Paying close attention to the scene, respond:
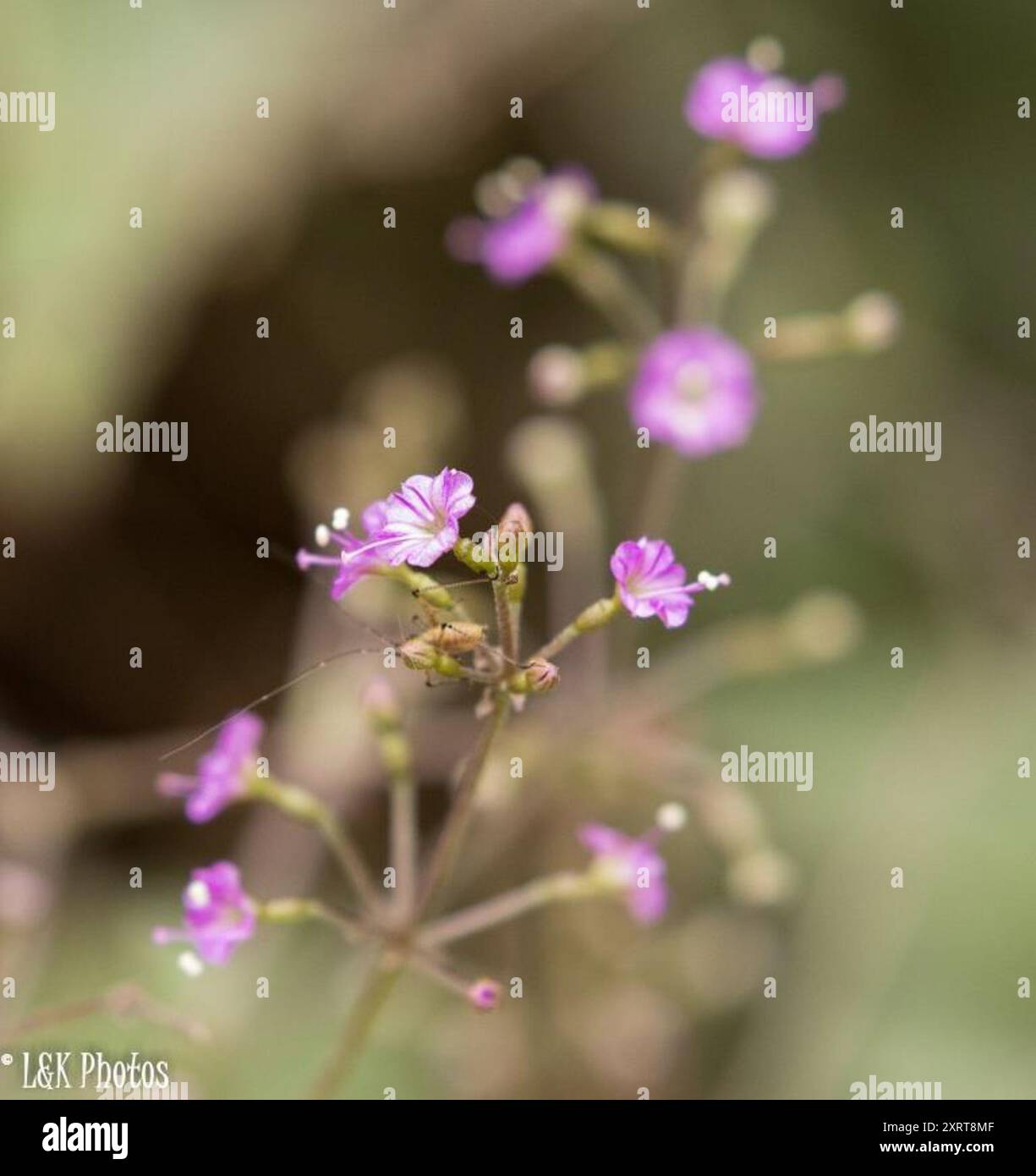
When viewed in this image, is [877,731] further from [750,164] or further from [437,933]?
[437,933]

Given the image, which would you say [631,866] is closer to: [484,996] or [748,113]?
[484,996]

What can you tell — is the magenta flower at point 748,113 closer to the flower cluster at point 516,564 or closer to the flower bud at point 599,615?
the flower cluster at point 516,564

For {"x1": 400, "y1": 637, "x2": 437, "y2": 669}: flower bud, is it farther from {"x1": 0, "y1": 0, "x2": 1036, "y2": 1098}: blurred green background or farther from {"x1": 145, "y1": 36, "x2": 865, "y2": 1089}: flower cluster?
{"x1": 0, "y1": 0, "x2": 1036, "y2": 1098}: blurred green background

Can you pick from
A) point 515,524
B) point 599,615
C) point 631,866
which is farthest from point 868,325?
point 515,524

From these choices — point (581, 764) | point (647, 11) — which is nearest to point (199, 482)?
point (581, 764)

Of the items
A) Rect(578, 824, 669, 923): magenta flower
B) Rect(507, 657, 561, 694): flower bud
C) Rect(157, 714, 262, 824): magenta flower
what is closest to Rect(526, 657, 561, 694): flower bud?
Rect(507, 657, 561, 694): flower bud

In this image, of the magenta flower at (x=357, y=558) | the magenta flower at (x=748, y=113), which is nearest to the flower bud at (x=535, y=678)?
the magenta flower at (x=357, y=558)
